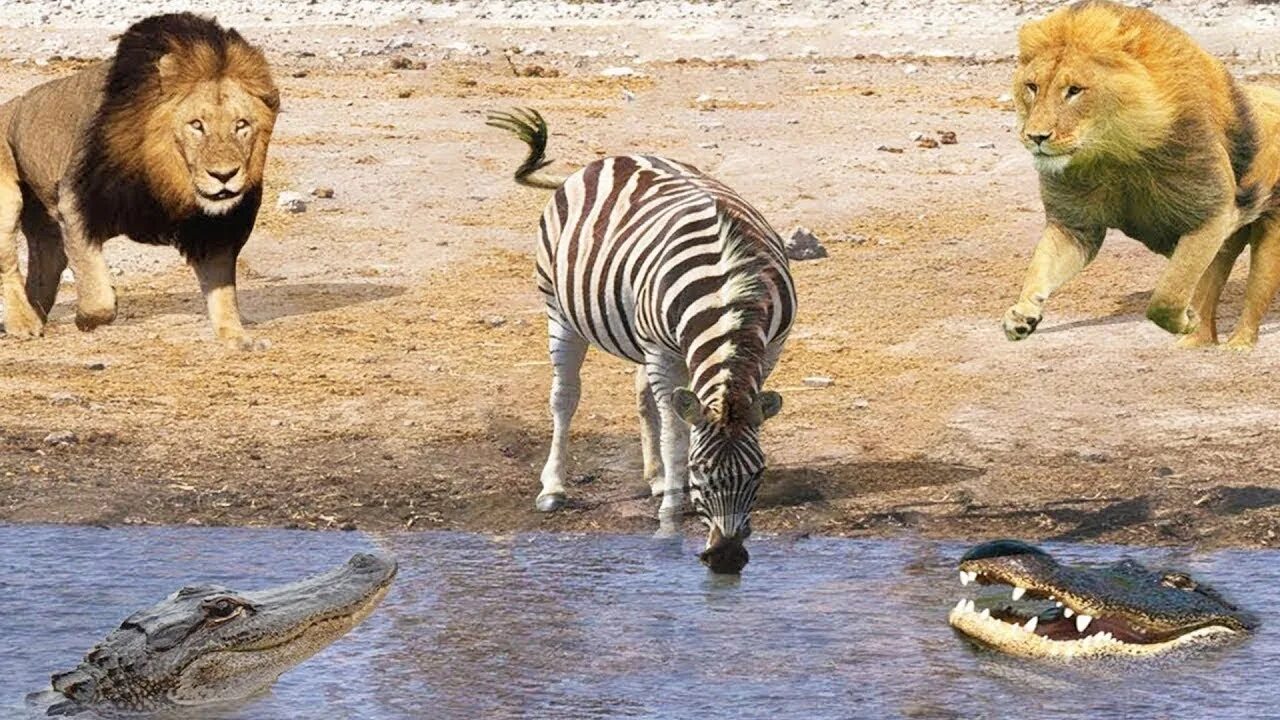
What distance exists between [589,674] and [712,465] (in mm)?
Result: 1080

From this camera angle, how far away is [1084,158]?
35.2 ft

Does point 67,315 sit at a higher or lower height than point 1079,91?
lower

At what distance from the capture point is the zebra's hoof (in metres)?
9.32

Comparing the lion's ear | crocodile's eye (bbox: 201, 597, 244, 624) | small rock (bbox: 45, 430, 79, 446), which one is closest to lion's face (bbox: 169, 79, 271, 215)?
the lion's ear

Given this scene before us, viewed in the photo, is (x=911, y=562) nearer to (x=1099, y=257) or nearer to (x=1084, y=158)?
(x=1084, y=158)

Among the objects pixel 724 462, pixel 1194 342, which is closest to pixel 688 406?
pixel 724 462

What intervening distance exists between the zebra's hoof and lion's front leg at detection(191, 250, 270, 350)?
3502 mm

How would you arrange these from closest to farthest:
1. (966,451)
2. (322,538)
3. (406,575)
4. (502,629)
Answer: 1. (502,629)
2. (406,575)
3. (322,538)
4. (966,451)

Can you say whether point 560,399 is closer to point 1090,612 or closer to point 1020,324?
point 1020,324

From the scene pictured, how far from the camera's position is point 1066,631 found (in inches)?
291

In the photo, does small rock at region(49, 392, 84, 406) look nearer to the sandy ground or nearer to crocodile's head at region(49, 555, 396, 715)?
the sandy ground

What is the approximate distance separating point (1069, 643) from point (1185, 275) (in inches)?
156

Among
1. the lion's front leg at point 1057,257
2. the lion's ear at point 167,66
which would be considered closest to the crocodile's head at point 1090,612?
the lion's front leg at point 1057,257

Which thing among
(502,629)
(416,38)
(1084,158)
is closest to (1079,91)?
(1084,158)
